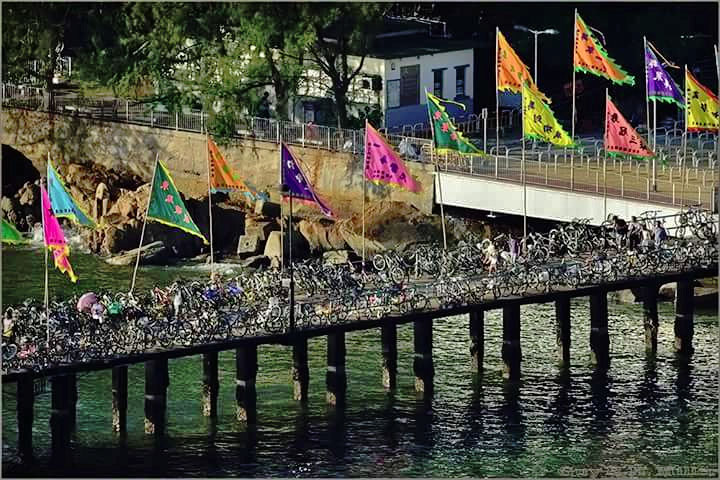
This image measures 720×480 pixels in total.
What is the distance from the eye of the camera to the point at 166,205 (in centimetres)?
10844

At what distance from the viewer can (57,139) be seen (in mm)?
147125

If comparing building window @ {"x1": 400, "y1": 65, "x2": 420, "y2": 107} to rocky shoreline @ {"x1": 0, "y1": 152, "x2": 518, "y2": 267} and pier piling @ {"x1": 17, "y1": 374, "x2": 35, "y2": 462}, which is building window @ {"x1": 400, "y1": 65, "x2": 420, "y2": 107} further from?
pier piling @ {"x1": 17, "y1": 374, "x2": 35, "y2": 462}

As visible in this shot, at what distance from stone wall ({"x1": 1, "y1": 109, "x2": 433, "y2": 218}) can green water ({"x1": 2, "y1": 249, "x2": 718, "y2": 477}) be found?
723 inches

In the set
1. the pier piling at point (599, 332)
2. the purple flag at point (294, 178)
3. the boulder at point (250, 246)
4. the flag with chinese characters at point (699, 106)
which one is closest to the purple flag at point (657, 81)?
the flag with chinese characters at point (699, 106)

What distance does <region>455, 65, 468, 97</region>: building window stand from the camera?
147250 mm

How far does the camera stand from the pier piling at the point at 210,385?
106000mm

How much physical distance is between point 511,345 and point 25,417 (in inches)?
767

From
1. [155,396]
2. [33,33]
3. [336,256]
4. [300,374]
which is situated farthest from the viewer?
[33,33]

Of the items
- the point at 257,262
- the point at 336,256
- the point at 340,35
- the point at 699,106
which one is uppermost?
the point at 340,35

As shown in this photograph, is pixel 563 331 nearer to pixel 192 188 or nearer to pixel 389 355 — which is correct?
pixel 389 355

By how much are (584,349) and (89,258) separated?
27.5 metres

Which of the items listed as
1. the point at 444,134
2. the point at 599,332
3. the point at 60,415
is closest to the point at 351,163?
the point at 444,134

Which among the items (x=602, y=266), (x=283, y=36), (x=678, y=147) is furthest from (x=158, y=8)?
(x=602, y=266)

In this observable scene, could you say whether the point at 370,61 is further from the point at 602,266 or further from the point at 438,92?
the point at 602,266
